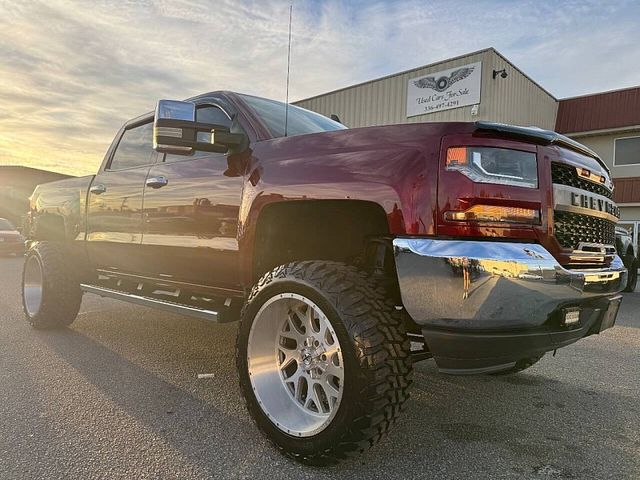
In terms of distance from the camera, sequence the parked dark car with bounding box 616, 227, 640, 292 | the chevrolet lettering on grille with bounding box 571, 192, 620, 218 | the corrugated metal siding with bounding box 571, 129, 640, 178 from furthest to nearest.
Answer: the corrugated metal siding with bounding box 571, 129, 640, 178 < the parked dark car with bounding box 616, 227, 640, 292 < the chevrolet lettering on grille with bounding box 571, 192, 620, 218

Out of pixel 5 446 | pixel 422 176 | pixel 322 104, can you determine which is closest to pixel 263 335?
pixel 422 176

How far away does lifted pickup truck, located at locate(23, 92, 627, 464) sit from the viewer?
210cm

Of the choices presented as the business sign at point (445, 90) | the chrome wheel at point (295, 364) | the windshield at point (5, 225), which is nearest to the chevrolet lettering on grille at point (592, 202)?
the chrome wheel at point (295, 364)

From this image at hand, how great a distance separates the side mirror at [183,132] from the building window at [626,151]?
18879mm

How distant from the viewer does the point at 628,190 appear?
57.4ft

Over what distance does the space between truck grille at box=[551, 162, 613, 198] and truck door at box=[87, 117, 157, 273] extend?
2889 mm

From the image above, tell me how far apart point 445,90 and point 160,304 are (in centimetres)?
1407

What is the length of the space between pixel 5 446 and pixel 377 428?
1.82m

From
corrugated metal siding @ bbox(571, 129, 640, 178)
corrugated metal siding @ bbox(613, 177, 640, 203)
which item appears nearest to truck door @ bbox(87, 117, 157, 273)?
corrugated metal siding @ bbox(613, 177, 640, 203)

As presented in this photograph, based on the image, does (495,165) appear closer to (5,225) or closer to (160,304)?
(160,304)

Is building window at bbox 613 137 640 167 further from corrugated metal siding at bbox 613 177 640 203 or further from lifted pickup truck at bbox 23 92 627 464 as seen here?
lifted pickup truck at bbox 23 92 627 464

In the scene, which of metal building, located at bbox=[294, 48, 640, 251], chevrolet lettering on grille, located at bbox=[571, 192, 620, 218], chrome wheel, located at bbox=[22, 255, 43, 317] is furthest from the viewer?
metal building, located at bbox=[294, 48, 640, 251]

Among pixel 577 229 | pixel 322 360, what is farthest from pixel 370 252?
pixel 577 229

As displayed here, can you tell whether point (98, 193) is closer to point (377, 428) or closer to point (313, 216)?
point (313, 216)
